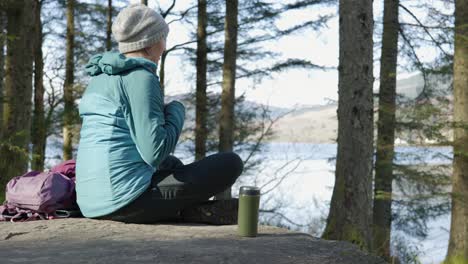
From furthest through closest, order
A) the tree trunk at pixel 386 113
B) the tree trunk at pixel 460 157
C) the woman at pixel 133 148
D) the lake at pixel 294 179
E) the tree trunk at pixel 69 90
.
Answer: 1. the tree trunk at pixel 69 90
2. the lake at pixel 294 179
3. the tree trunk at pixel 386 113
4. the tree trunk at pixel 460 157
5. the woman at pixel 133 148

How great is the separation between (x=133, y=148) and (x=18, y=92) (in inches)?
212

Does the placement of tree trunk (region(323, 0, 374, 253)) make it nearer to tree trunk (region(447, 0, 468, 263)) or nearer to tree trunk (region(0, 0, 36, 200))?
tree trunk (region(447, 0, 468, 263))

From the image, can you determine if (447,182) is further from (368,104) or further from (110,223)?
(110,223)

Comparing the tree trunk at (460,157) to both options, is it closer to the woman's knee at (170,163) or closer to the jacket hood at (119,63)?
the woman's knee at (170,163)

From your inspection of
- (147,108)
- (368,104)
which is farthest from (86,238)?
(368,104)

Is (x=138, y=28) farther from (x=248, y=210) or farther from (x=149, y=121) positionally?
(x=248, y=210)

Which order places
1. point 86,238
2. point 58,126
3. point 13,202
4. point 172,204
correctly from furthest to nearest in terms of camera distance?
point 58,126 → point 13,202 → point 172,204 → point 86,238

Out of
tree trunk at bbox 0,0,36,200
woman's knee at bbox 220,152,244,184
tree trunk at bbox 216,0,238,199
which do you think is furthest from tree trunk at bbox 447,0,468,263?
tree trunk at bbox 0,0,36,200

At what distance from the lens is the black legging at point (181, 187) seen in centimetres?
332

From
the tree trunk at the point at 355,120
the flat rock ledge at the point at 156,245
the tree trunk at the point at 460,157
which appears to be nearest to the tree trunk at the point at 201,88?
the tree trunk at the point at 460,157

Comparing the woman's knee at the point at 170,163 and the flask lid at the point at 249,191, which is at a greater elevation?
the woman's knee at the point at 170,163

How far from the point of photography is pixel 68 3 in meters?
13.5

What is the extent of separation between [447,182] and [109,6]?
30.6ft

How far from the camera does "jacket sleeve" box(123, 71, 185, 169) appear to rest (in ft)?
10.1
